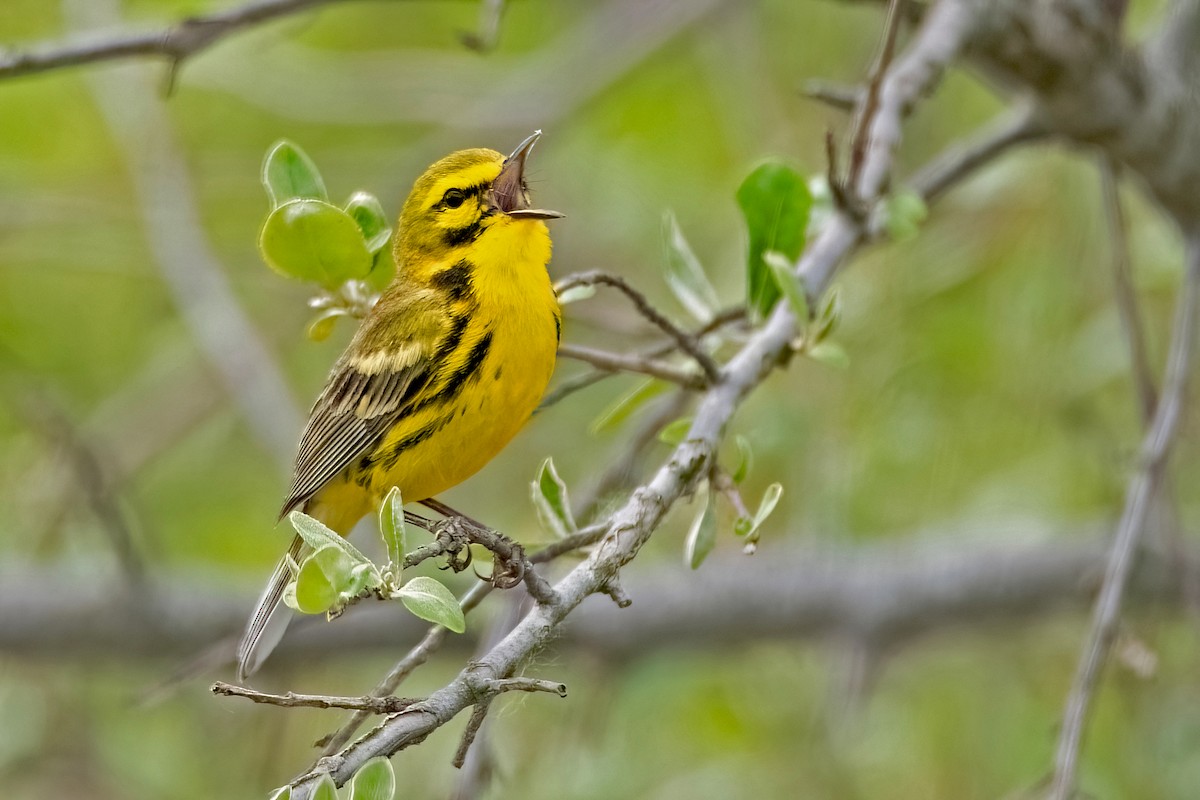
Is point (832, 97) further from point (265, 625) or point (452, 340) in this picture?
point (265, 625)

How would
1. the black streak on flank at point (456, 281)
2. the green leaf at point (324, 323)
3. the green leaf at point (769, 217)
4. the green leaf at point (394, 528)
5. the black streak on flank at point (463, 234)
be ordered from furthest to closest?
the black streak on flank at point (463, 234) < the black streak on flank at point (456, 281) < the green leaf at point (769, 217) < the green leaf at point (324, 323) < the green leaf at point (394, 528)

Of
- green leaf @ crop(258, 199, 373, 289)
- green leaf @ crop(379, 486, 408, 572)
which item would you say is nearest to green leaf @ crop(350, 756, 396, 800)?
green leaf @ crop(379, 486, 408, 572)

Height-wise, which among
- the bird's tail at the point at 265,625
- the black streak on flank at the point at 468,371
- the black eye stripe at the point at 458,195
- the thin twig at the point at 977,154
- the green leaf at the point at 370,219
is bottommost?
the bird's tail at the point at 265,625

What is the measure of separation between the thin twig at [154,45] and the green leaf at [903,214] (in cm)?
136

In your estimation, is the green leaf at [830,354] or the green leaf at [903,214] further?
the green leaf at [903,214]

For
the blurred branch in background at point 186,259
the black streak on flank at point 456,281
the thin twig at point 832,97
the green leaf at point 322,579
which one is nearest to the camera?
the green leaf at point 322,579

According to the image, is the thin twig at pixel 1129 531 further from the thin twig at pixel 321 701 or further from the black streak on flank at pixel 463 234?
the black streak on flank at pixel 463 234

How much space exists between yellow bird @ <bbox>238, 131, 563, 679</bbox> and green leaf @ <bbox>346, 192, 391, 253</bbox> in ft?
1.16

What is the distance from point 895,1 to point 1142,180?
1.52m

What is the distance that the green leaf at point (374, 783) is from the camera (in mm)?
1668

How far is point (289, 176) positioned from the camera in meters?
2.63

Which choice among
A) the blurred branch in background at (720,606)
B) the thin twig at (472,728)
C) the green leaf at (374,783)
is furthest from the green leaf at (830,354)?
the blurred branch in background at (720,606)

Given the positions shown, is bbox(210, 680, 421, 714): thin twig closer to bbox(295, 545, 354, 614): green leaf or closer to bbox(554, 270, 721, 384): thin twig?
bbox(295, 545, 354, 614): green leaf

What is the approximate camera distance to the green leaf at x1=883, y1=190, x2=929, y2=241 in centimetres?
288
